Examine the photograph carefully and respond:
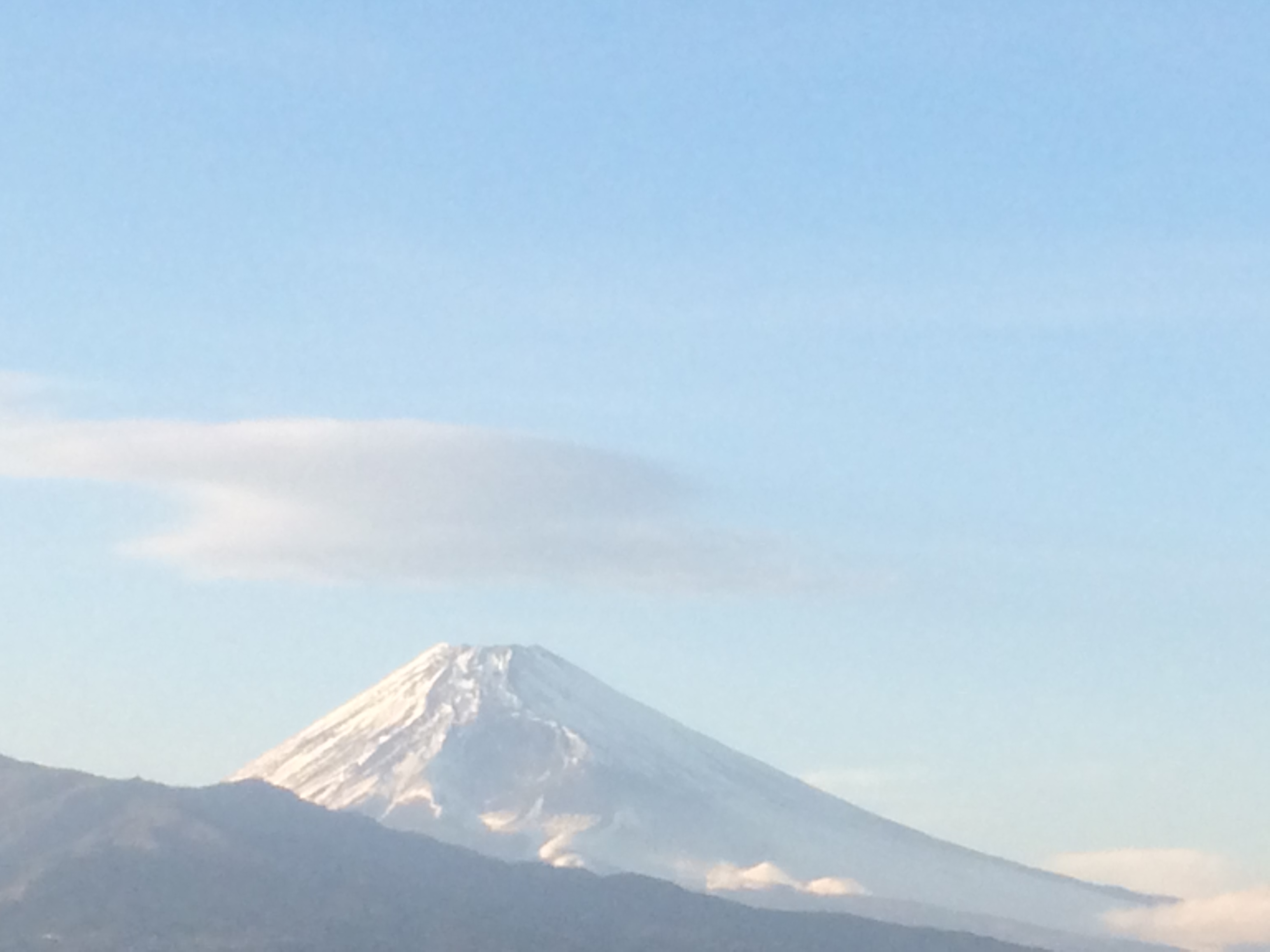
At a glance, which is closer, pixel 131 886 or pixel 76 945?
pixel 76 945

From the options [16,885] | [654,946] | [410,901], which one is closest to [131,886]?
[16,885]

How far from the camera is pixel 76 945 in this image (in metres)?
169

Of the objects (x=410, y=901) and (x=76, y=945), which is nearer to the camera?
(x=76, y=945)

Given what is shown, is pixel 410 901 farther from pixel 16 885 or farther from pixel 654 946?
pixel 16 885

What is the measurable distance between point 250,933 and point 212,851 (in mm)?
21663

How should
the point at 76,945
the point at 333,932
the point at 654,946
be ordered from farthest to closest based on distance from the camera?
the point at 654,946 → the point at 333,932 → the point at 76,945

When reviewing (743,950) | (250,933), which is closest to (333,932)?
(250,933)

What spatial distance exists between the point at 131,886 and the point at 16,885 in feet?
31.9

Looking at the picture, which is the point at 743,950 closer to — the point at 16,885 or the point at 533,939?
the point at 533,939

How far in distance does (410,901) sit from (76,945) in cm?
3593

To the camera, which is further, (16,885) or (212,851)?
(212,851)

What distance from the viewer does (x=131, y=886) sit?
184250mm

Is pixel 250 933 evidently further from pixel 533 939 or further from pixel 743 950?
pixel 743 950

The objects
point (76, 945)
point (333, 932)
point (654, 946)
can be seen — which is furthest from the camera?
point (654, 946)
